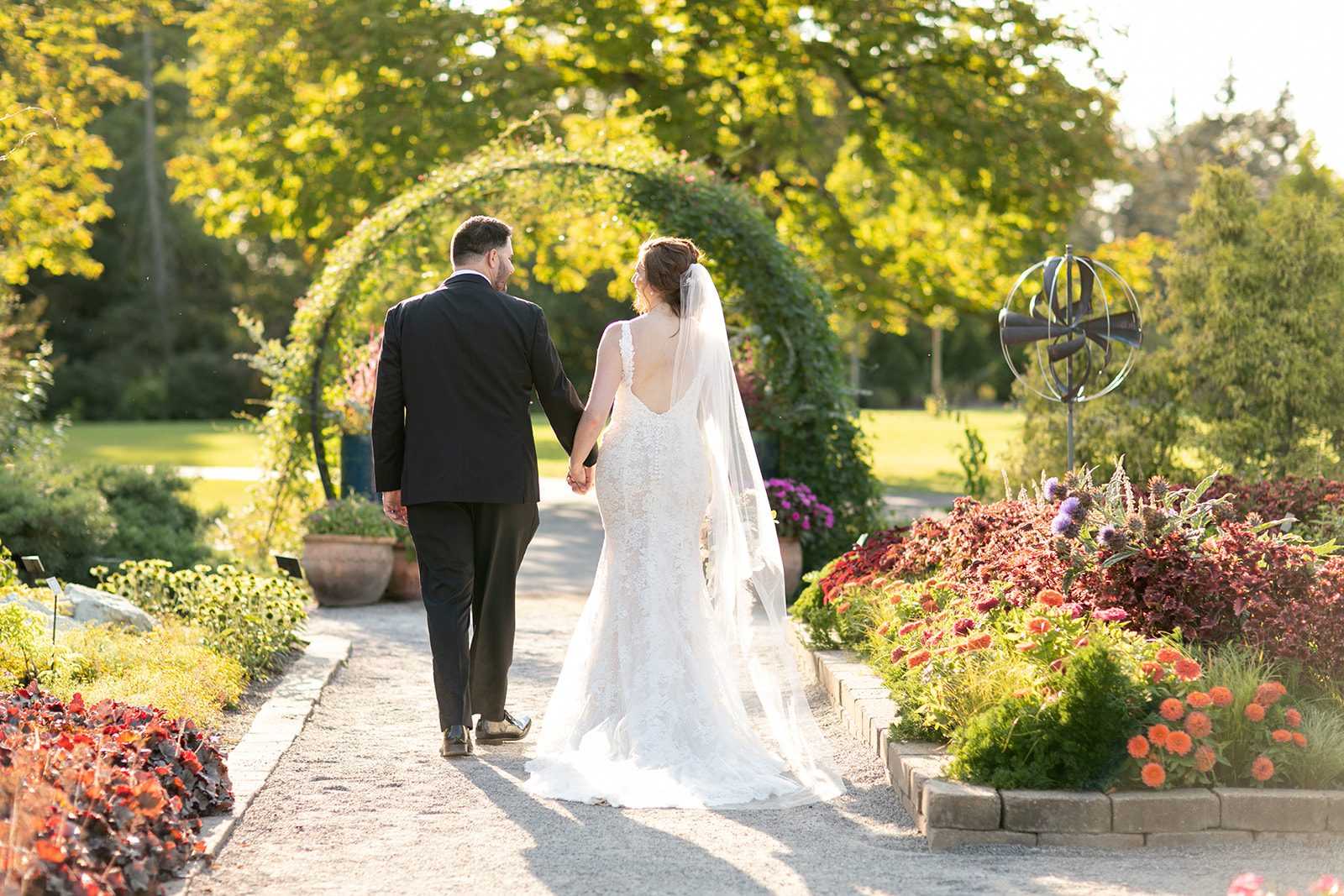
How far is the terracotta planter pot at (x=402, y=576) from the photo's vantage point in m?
9.92

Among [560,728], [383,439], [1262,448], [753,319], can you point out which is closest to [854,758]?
[560,728]

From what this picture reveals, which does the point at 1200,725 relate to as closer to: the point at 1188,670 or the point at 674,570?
the point at 1188,670

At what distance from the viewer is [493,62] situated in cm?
1666

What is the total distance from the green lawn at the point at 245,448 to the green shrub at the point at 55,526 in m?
6.70

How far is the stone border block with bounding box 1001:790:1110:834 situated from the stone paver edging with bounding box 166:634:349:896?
2348mm

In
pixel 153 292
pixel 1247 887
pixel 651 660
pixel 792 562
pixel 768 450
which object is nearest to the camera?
pixel 1247 887

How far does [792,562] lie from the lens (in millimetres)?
9461

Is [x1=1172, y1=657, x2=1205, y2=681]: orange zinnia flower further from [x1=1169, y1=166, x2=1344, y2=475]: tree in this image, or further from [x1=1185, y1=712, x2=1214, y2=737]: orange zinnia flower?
[x1=1169, y1=166, x2=1344, y2=475]: tree

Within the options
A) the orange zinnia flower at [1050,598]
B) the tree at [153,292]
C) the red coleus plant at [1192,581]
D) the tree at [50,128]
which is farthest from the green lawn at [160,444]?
the orange zinnia flower at [1050,598]

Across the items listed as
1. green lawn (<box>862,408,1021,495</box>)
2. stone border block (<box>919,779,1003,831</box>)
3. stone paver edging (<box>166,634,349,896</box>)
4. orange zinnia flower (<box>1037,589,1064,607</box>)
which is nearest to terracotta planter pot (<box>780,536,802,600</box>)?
green lawn (<box>862,408,1021,495</box>)

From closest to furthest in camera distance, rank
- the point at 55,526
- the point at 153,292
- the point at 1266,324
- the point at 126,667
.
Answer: the point at 126,667, the point at 55,526, the point at 1266,324, the point at 153,292

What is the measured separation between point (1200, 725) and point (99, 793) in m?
3.10

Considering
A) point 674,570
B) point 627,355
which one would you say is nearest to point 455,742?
point 674,570

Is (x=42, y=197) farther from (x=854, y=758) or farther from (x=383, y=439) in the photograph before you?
(x=854, y=758)
